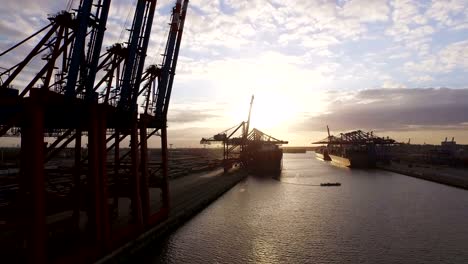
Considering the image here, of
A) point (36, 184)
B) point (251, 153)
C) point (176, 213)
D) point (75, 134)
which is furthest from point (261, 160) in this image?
point (36, 184)

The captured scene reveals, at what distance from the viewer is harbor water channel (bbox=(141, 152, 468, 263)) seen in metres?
27.9

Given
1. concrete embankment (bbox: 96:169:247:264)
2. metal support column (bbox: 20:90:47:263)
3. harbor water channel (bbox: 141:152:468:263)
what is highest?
metal support column (bbox: 20:90:47:263)

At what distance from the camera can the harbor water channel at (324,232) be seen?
91.7ft

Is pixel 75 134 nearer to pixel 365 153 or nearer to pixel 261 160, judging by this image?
pixel 261 160

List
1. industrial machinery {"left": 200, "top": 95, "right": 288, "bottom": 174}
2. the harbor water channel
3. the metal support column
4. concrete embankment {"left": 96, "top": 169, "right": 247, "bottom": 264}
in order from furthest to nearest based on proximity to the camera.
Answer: industrial machinery {"left": 200, "top": 95, "right": 288, "bottom": 174}
the harbor water channel
concrete embankment {"left": 96, "top": 169, "right": 247, "bottom": 264}
the metal support column

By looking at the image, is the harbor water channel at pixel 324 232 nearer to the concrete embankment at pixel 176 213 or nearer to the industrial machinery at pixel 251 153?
the concrete embankment at pixel 176 213

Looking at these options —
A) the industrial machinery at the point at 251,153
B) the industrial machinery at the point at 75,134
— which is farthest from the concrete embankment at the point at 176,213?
the industrial machinery at the point at 251,153

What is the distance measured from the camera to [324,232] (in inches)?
1416

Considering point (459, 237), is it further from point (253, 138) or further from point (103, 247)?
point (253, 138)

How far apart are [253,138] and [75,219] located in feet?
419

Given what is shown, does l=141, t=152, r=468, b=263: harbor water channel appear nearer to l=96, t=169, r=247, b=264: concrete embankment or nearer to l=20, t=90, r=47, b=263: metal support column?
l=96, t=169, r=247, b=264: concrete embankment

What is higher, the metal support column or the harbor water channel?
the metal support column

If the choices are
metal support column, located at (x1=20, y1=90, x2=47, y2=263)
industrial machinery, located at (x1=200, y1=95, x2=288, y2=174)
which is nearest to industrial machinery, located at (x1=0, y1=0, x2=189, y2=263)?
metal support column, located at (x1=20, y1=90, x2=47, y2=263)

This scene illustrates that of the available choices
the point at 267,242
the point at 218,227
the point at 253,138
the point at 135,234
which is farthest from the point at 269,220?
the point at 253,138
